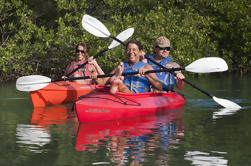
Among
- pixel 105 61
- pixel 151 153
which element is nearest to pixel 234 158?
pixel 151 153

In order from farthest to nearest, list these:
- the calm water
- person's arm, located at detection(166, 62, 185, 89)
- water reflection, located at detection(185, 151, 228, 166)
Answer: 1. person's arm, located at detection(166, 62, 185, 89)
2. the calm water
3. water reflection, located at detection(185, 151, 228, 166)

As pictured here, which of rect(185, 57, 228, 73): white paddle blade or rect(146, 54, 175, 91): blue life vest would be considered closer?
rect(185, 57, 228, 73): white paddle blade

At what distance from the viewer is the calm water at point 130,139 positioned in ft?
17.1

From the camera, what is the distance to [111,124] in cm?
771

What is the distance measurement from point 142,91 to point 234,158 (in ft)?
11.5

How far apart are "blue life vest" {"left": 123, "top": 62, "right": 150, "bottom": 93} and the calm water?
18.1 inches

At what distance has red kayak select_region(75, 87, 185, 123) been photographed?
7719mm

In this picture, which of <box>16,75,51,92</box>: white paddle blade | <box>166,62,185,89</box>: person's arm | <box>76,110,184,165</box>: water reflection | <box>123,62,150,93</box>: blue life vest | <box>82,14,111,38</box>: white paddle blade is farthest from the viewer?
<box>82,14,111,38</box>: white paddle blade

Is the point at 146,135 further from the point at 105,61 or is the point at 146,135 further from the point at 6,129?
the point at 105,61

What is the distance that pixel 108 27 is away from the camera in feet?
50.3

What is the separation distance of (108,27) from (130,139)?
30.4 feet

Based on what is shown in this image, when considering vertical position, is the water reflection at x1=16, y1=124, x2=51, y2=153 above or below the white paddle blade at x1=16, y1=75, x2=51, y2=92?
below

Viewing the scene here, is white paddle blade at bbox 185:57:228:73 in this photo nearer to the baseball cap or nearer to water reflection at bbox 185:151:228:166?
the baseball cap

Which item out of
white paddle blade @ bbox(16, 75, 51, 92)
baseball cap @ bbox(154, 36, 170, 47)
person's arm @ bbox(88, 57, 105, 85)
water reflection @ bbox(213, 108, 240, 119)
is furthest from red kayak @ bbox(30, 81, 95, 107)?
water reflection @ bbox(213, 108, 240, 119)
